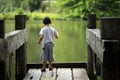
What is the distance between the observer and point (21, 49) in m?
7.60

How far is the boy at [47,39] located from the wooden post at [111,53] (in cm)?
330

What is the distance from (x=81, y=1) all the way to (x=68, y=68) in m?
39.6

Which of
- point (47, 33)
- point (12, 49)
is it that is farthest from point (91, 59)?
point (12, 49)

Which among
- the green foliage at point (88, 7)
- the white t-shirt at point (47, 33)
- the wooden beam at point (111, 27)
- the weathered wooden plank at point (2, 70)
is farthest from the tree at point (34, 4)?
the wooden beam at point (111, 27)

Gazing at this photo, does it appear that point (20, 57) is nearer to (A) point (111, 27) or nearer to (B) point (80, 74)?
(B) point (80, 74)

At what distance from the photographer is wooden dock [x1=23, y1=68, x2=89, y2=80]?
718 centimetres

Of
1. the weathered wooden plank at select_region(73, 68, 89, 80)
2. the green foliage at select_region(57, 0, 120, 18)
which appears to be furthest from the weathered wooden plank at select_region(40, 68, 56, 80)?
the green foliage at select_region(57, 0, 120, 18)

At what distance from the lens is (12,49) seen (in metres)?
6.00

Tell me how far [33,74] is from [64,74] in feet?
1.94

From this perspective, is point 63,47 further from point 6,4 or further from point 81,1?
point 81,1

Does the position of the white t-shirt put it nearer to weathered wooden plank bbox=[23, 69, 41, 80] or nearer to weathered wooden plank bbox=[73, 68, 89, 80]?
weathered wooden plank bbox=[23, 69, 41, 80]

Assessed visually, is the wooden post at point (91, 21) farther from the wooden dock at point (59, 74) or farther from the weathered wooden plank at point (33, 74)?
the weathered wooden plank at point (33, 74)

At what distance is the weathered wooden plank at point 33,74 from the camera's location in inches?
284

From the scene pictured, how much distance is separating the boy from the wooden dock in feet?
0.66
